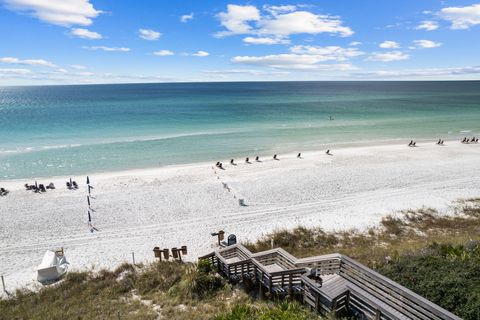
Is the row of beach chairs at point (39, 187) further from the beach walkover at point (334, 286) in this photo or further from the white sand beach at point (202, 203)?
the beach walkover at point (334, 286)

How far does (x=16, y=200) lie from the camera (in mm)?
22281

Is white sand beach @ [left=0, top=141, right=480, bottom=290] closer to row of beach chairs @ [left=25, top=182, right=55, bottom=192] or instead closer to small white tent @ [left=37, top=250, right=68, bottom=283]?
row of beach chairs @ [left=25, top=182, right=55, bottom=192]

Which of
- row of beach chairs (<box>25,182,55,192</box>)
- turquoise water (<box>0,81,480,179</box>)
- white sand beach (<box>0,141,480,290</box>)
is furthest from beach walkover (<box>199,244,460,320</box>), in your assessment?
turquoise water (<box>0,81,480,179</box>)

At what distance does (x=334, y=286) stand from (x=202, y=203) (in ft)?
43.3

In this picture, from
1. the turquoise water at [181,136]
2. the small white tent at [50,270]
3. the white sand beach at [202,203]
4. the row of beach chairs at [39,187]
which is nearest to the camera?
the small white tent at [50,270]

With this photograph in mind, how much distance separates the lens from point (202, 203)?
20578mm

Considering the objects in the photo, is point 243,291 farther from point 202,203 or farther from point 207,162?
point 207,162

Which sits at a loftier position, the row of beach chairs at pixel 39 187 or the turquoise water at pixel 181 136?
the turquoise water at pixel 181 136

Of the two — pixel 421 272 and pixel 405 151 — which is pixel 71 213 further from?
pixel 405 151

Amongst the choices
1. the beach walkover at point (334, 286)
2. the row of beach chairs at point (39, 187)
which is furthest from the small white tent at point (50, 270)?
the row of beach chairs at point (39, 187)

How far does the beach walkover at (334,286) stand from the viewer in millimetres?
6902

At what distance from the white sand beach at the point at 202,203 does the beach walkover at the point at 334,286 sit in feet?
15.3

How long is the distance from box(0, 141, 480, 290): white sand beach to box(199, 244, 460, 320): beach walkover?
4.67 metres

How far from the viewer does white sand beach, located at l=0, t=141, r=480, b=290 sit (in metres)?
15.7
